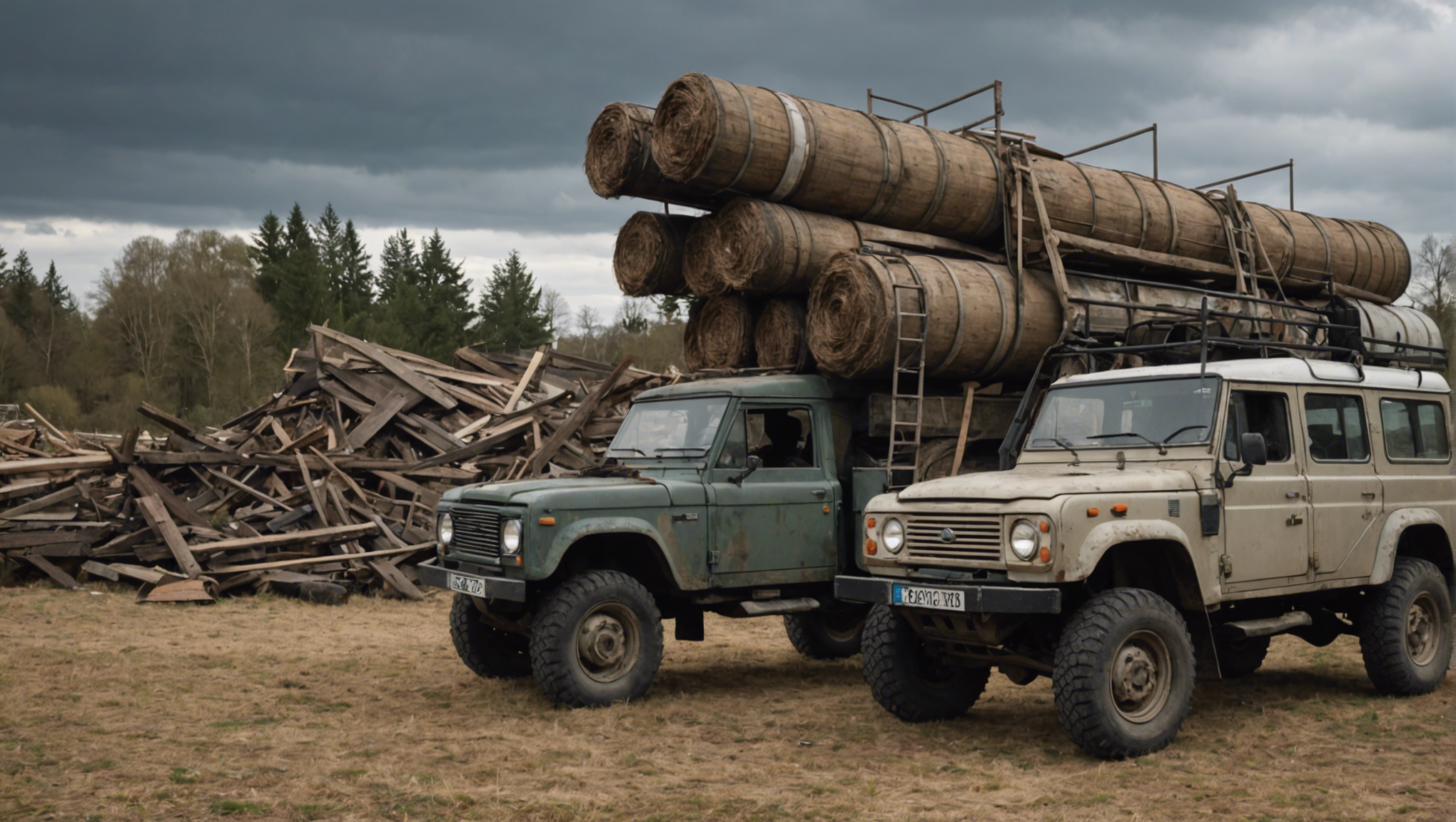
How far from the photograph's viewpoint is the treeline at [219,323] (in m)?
45.6

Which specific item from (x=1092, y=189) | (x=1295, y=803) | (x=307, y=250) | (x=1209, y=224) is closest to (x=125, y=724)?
(x=1295, y=803)

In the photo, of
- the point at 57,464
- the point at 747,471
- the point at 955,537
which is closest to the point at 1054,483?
the point at 955,537

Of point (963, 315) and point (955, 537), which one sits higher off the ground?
point (963, 315)

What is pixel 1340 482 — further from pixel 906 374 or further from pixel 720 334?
pixel 720 334

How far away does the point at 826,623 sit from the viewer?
10.5 metres

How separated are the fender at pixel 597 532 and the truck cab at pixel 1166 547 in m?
1.51

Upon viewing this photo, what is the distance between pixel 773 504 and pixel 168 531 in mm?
8347

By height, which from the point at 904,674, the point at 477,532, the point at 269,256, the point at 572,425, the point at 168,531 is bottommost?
the point at 904,674

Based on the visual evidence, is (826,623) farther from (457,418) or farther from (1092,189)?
Answer: (457,418)

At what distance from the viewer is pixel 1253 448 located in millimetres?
7070

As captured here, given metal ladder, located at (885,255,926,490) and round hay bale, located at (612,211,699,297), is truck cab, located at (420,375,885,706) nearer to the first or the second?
metal ladder, located at (885,255,926,490)

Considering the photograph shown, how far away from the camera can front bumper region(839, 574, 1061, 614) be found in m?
6.38

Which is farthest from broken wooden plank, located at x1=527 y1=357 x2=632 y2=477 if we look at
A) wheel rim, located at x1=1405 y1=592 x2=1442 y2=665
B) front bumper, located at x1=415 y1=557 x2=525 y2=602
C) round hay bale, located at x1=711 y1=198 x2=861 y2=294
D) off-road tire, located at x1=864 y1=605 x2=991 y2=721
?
wheel rim, located at x1=1405 y1=592 x2=1442 y2=665

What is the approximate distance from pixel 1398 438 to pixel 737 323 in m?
5.24
